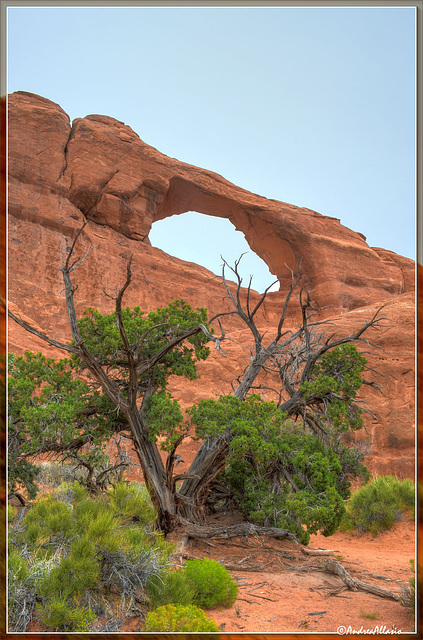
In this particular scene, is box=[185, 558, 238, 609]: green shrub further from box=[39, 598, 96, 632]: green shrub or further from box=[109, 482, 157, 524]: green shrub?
box=[109, 482, 157, 524]: green shrub

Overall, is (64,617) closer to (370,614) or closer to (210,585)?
(210,585)

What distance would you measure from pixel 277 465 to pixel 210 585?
277cm

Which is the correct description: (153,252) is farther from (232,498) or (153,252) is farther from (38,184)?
(232,498)

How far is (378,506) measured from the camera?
11.8 m

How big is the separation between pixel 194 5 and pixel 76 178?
85.1 ft

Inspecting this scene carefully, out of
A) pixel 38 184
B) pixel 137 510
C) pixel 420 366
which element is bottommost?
pixel 137 510

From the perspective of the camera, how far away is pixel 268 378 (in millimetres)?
22766

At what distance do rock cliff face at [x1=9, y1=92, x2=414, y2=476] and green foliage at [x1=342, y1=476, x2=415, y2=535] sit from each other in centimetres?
557

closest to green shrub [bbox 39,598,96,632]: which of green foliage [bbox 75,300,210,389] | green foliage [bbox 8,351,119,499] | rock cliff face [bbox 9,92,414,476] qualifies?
green foliage [bbox 8,351,119,499]

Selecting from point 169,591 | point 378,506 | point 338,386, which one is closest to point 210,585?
point 169,591

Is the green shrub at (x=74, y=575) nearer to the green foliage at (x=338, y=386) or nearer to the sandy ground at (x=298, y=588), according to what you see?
the sandy ground at (x=298, y=588)

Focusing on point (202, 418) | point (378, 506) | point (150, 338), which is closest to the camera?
point (202, 418)

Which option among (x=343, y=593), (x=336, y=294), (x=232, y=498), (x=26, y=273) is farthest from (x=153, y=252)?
(x=343, y=593)

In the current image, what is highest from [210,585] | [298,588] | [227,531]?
[210,585]
